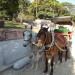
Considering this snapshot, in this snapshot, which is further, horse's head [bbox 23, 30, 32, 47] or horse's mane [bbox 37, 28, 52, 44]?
horse's head [bbox 23, 30, 32, 47]

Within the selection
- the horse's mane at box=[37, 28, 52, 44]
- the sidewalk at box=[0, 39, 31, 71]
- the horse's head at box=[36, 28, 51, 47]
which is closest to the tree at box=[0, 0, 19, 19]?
the sidewalk at box=[0, 39, 31, 71]

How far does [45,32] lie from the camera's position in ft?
23.2

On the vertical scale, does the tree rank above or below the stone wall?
above

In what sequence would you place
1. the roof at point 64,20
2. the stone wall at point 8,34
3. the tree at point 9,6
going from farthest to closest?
the tree at point 9,6 → the roof at point 64,20 → the stone wall at point 8,34

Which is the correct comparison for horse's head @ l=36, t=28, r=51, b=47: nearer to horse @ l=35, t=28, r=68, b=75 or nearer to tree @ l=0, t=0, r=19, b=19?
horse @ l=35, t=28, r=68, b=75

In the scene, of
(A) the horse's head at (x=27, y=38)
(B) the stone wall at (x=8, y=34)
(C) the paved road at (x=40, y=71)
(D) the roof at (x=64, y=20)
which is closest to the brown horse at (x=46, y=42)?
(C) the paved road at (x=40, y=71)

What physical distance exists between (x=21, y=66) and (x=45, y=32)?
1922 millimetres

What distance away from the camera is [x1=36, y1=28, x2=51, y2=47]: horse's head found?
686 centimetres

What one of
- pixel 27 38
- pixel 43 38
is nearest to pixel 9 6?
pixel 27 38

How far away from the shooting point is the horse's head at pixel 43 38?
270 inches

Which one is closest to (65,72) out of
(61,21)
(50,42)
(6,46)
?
(50,42)

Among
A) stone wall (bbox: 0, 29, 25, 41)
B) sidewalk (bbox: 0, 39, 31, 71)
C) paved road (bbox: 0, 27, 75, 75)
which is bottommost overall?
paved road (bbox: 0, 27, 75, 75)

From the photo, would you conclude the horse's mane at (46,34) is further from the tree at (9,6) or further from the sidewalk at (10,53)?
the tree at (9,6)

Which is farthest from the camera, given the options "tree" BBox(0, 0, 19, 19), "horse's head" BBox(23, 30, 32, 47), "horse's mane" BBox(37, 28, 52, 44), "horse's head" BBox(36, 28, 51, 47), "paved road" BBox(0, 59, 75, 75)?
"tree" BBox(0, 0, 19, 19)
